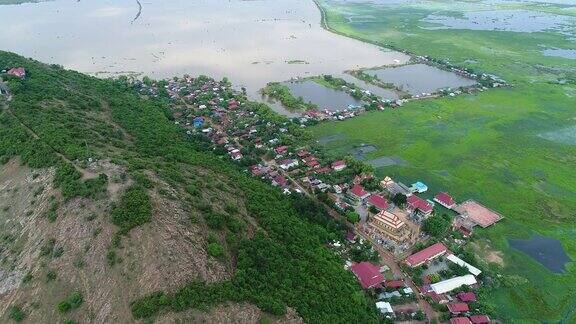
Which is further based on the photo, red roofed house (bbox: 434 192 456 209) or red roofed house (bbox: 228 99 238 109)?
red roofed house (bbox: 228 99 238 109)

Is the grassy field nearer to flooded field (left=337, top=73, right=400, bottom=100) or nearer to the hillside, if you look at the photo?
flooded field (left=337, top=73, right=400, bottom=100)

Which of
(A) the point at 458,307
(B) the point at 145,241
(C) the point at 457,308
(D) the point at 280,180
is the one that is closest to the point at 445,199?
(A) the point at 458,307

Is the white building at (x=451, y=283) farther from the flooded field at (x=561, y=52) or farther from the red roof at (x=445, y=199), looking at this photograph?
the flooded field at (x=561, y=52)

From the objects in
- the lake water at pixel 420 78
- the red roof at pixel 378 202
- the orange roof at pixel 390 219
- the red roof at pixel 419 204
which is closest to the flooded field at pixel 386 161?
the red roof at pixel 378 202

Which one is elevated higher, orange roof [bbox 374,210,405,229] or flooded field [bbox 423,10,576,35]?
orange roof [bbox 374,210,405,229]

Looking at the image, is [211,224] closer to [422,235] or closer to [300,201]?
[300,201]

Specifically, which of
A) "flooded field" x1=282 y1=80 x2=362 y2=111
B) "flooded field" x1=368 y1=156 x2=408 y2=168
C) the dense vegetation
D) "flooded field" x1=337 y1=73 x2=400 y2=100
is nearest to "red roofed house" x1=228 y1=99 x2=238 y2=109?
the dense vegetation

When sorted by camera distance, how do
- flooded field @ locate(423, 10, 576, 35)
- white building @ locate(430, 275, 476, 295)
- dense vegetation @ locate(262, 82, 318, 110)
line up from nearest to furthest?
white building @ locate(430, 275, 476, 295) → dense vegetation @ locate(262, 82, 318, 110) → flooded field @ locate(423, 10, 576, 35)
